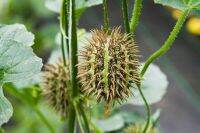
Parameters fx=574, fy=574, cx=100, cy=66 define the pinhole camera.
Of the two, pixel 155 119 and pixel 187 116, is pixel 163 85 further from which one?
pixel 187 116

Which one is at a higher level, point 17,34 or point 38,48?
point 17,34

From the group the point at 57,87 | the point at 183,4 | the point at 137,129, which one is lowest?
the point at 137,129

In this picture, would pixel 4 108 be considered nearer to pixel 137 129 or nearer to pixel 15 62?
pixel 15 62

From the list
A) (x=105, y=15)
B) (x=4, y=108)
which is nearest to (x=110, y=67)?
(x=105, y=15)

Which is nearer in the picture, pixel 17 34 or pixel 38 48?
pixel 17 34

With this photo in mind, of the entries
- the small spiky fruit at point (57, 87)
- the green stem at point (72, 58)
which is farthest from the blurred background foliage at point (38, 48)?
the green stem at point (72, 58)

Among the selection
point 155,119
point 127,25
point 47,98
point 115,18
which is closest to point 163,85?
point 155,119

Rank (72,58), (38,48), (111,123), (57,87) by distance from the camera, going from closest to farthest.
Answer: (72,58), (57,87), (111,123), (38,48)
